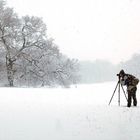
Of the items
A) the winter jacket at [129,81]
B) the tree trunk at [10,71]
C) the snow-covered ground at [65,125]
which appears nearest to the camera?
the snow-covered ground at [65,125]

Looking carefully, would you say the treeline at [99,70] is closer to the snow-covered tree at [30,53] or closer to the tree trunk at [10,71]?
the snow-covered tree at [30,53]

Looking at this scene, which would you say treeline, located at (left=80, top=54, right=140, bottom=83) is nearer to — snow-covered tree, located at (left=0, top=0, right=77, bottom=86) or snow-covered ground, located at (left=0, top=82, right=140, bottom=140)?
snow-covered tree, located at (left=0, top=0, right=77, bottom=86)

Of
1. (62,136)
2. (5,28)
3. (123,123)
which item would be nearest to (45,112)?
(123,123)

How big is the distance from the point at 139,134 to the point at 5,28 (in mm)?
31726

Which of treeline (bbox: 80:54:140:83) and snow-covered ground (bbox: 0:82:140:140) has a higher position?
treeline (bbox: 80:54:140:83)

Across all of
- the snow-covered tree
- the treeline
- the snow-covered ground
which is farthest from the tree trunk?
the treeline

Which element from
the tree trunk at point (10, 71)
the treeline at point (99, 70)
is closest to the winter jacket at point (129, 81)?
the tree trunk at point (10, 71)

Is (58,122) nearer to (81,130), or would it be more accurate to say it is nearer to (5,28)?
(81,130)

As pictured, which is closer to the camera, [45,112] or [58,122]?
[58,122]

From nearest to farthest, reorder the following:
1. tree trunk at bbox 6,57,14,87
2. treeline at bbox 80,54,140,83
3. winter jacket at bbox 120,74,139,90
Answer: winter jacket at bbox 120,74,139,90
tree trunk at bbox 6,57,14,87
treeline at bbox 80,54,140,83

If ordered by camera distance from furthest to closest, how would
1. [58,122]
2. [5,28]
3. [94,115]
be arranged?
[5,28] → [94,115] → [58,122]

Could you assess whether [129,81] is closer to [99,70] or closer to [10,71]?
[10,71]

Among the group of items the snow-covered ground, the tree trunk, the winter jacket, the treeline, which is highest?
the treeline

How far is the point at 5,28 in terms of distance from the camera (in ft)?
129
